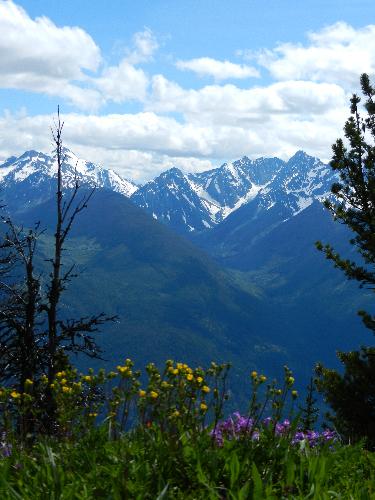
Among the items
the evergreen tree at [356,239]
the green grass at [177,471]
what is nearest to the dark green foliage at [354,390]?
the evergreen tree at [356,239]

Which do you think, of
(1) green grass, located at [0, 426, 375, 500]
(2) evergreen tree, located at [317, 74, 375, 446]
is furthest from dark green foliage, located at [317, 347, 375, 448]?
(1) green grass, located at [0, 426, 375, 500]

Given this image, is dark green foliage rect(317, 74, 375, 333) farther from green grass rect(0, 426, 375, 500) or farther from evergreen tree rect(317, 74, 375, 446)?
green grass rect(0, 426, 375, 500)

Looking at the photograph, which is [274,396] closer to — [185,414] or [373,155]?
[185,414]

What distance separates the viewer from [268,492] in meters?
3.75

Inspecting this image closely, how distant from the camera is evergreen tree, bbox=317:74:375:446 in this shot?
64.3 ft

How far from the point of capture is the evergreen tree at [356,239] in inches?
771

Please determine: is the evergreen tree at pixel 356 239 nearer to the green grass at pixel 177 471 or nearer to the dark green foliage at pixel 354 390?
the dark green foliage at pixel 354 390

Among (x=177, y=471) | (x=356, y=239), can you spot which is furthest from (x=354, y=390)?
(x=177, y=471)

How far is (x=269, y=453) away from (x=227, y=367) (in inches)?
30.0

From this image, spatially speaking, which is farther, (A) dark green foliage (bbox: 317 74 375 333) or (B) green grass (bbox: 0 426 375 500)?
(A) dark green foliage (bbox: 317 74 375 333)

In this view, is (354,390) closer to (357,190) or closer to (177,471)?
(357,190)

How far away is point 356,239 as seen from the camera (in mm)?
20484

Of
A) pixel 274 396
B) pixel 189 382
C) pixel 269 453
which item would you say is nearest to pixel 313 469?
pixel 269 453

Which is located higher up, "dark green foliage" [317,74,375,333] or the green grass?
"dark green foliage" [317,74,375,333]
